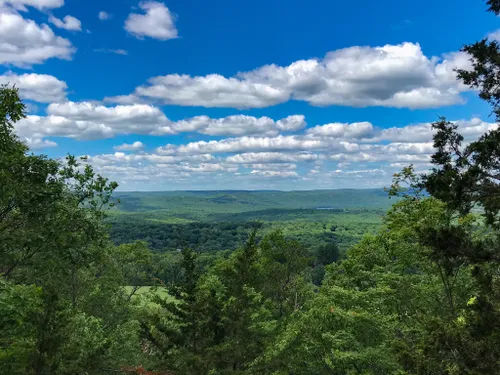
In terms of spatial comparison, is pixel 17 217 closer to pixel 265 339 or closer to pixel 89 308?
pixel 265 339

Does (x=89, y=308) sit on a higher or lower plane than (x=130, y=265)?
lower

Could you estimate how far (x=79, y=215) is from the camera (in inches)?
595

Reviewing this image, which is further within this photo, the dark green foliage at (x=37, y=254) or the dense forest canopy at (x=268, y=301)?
the dark green foliage at (x=37, y=254)

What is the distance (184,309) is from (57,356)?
7331 mm

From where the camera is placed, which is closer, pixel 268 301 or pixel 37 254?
pixel 37 254

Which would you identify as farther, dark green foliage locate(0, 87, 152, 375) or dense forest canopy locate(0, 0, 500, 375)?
dark green foliage locate(0, 87, 152, 375)

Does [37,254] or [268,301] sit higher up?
[37,254]

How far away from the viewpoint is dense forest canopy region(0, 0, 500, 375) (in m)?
9.48

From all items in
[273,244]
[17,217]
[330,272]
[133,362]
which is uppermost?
[17,217]

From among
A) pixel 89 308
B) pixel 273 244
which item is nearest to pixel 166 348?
pixel 89 308

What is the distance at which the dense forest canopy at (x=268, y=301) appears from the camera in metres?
9.48

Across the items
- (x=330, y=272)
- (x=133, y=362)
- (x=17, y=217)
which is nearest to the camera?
(x=17, y=217)

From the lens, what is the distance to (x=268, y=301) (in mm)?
26422

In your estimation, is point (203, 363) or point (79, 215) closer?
point (79, 215)
